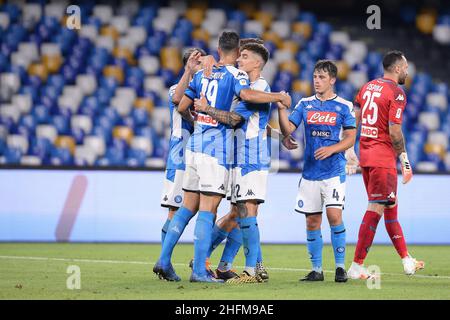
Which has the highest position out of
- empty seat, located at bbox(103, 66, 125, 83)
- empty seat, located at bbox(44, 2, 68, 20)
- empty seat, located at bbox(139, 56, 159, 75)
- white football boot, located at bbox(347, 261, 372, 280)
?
empty seat, located at bbox(44, 2, 68, 20)

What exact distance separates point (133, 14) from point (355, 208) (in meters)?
7.14

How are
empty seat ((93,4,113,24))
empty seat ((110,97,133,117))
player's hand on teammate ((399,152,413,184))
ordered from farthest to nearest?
empty seat ((93,4,113,24))
empty seat ((110,97,133,117))
player's hand on teammate ((399,152,413,184))

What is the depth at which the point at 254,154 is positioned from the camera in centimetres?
827

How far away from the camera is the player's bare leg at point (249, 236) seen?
26.7ft

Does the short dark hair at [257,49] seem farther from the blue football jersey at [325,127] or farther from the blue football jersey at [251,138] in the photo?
the blue football jersey at [325,127]

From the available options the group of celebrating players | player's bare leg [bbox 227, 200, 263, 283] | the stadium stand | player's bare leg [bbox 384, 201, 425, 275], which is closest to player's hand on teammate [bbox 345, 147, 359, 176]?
the group of celebrating players

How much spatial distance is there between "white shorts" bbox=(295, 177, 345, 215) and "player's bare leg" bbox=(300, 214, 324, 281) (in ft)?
0.25

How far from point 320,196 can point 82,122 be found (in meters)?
8.23

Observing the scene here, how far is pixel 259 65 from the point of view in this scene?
27.7ft

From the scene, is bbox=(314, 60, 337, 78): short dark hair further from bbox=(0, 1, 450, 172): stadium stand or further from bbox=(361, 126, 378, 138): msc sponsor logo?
bbox=(0, 1, 450, 172): stadium stand

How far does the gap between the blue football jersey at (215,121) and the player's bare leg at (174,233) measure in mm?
448

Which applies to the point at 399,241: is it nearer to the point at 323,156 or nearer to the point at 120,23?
the point at 323,156

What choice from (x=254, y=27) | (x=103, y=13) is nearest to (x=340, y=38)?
(x=254, y=27)

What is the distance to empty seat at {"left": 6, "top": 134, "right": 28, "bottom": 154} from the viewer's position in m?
15.4
